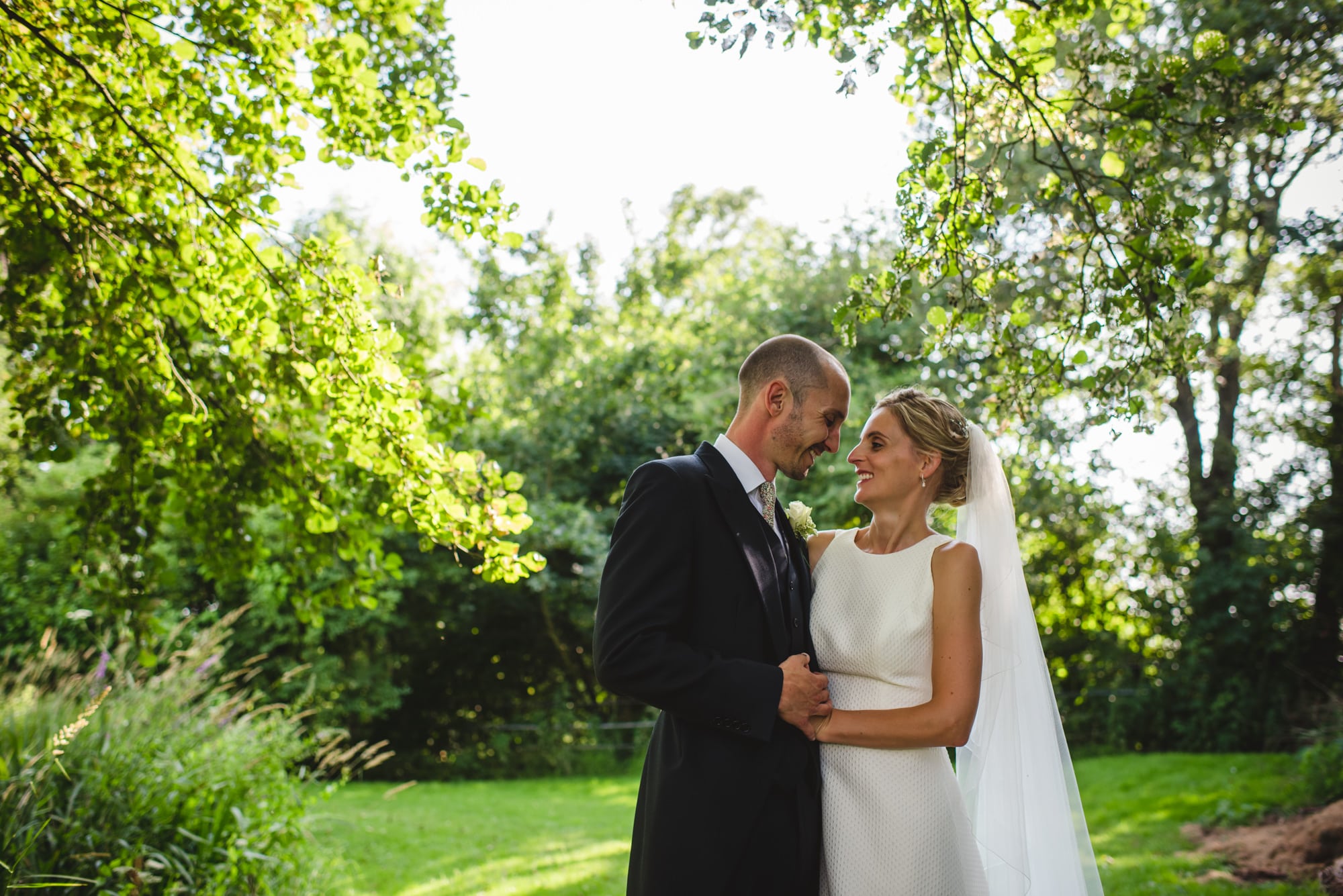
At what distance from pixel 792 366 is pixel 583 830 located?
7673 mm

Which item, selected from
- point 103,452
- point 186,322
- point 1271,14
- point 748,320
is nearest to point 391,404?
point 186,322

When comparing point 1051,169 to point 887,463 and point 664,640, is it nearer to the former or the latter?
point 887,463

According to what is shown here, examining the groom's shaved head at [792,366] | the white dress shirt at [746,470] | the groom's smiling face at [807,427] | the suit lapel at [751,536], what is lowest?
the suit lapel at [751,536]

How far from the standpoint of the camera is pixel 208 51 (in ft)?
13.0

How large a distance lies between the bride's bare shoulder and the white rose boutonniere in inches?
1.9

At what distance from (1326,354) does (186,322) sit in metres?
15.2

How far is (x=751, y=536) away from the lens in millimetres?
2627

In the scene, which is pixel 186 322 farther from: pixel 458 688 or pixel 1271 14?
pixel 458 688

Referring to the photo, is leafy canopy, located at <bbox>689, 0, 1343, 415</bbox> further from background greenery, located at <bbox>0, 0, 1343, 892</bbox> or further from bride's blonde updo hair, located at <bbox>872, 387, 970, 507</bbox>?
bride's blonde updo hair, located at <bbox>872, 387, 970, 507</bbox>

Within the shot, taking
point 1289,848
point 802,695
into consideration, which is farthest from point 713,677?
point 1289,848

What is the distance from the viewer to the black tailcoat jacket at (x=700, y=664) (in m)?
2.33

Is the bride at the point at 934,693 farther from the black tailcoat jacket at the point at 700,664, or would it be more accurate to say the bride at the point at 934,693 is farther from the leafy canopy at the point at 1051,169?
A: the leafy canopy at the point at 1051,169

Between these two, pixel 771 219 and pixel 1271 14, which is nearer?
pixel 1271 14

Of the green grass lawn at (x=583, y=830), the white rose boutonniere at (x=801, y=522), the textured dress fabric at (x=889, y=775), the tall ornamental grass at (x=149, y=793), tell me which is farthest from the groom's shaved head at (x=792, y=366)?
the green grass lawn at (x=583, y=830)
